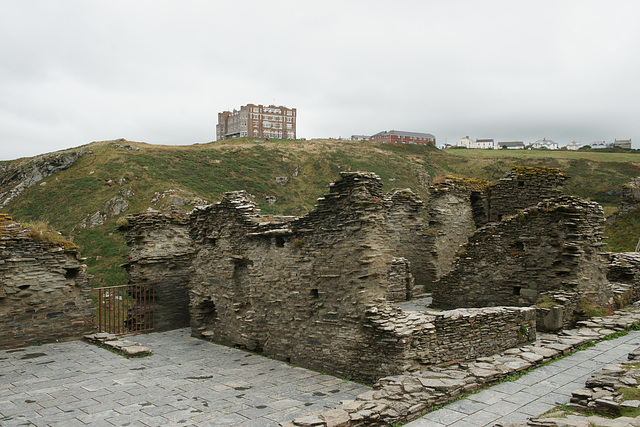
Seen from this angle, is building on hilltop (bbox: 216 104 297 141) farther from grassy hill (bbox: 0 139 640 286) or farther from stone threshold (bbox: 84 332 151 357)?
stone threshold (bbox: 84 332 151 357)

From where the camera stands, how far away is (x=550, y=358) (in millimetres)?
9953

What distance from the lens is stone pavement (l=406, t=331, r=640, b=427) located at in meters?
6.93

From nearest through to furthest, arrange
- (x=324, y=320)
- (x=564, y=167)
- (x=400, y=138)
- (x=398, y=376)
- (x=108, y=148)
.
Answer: (x=398, y=376) → (x=324, y=320) → (x=108, y=148) → (x=564, y=167) → (x=400, y=138)

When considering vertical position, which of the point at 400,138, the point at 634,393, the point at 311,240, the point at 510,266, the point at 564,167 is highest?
the point at 400,138

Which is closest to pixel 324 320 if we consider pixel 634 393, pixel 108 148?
pixel 634 393

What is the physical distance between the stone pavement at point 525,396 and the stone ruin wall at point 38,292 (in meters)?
12.5

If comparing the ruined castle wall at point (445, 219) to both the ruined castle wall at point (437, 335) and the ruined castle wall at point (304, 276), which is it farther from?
the ruined castle wall at point (304, 276)

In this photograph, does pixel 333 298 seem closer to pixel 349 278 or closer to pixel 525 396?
pixel 349 278

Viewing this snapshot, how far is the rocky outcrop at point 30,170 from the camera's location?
137 ft

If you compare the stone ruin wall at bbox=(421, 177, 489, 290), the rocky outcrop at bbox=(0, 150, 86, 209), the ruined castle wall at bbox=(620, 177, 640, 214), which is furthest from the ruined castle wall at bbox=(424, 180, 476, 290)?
the rocky outcrop at bbox=(0, 150, 86, 209)

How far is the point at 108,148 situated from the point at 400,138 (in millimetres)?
85217

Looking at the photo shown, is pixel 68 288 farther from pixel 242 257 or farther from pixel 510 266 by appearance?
pixel 510 266

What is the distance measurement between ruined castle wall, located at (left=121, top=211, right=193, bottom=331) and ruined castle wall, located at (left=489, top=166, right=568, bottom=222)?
13.9 metres

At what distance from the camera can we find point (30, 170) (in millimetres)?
44125
